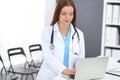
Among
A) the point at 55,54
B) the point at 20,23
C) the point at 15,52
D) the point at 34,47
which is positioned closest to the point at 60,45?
the point at 55,54

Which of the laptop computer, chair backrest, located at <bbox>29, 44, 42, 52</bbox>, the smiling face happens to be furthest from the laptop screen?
chair backrest, located at <bbox>29, 44, 42, 52</bbox>

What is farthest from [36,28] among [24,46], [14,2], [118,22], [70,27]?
[70,27]

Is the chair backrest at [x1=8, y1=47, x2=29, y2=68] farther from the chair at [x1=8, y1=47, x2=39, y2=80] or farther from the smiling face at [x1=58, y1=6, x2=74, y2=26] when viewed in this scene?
the smiling face at [x1=58, y1=6, x2=74, y2=26]

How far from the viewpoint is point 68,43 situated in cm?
234

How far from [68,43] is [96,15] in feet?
8.47

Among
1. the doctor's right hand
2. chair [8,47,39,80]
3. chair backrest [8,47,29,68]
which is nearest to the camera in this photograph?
the doctor's right hand

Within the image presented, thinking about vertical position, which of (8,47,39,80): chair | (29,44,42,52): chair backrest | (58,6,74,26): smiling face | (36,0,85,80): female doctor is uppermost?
(58,6,74,26): smiling face

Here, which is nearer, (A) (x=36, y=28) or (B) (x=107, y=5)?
(B) (x=107, y=5)

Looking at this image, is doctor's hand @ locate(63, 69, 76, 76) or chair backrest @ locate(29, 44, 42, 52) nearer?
doctor's hand @ locate(63, 69, 76, 76)

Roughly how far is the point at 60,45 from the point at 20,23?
6.84ft

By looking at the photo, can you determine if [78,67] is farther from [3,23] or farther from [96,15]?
[96,15]

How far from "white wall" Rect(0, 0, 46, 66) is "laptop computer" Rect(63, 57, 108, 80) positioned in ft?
7.14

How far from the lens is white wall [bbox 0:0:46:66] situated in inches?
157

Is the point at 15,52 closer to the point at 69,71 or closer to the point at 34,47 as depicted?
the point at 34,47
